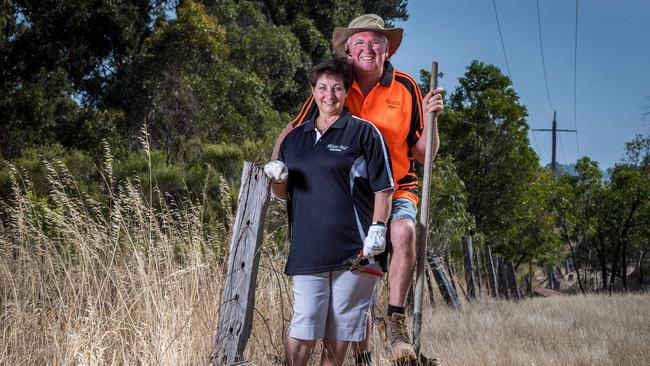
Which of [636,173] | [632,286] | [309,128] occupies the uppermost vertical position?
[636,173]

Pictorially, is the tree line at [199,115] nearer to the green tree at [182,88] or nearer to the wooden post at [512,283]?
the green tree at [182,88]

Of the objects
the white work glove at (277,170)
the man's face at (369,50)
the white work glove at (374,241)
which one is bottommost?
the white work glove at (374,241)

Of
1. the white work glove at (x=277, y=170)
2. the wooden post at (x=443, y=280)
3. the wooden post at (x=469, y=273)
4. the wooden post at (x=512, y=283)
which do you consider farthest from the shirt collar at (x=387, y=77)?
the wooden post at (x=512, y=283)

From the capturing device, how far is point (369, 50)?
4039mm

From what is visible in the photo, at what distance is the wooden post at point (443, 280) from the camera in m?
9.98

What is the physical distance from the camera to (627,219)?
70.2 ft

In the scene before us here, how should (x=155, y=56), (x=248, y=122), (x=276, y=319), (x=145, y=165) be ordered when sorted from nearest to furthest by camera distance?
(x=276, y=319) → (x=145, y=165) → (x=155, y=56) → (x=248, y=122)

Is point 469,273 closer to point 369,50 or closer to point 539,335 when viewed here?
point 539,335

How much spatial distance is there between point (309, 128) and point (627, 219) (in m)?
19.2

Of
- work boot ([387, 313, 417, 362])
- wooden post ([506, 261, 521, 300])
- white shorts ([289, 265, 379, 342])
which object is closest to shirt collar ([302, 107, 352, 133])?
white shorts ([289, 265, 379, 342])

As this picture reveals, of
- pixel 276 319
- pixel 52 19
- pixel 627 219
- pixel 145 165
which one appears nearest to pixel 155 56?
pixel 52 19

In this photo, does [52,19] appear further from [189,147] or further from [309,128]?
[309,128]

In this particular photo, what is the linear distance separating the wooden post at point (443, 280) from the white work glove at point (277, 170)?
6.11 metres

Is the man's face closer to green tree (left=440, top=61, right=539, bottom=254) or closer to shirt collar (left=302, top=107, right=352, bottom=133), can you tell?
shirt collar (left=302, top=107, right=352, bottom=133)
